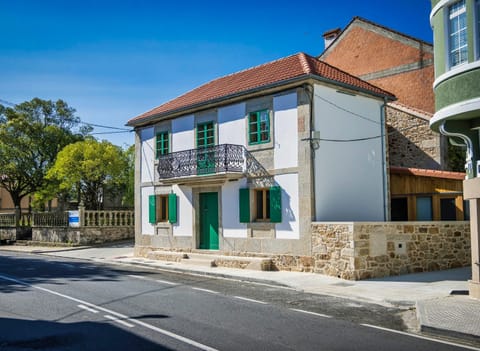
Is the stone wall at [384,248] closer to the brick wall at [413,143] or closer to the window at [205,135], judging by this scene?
the brick wall at [413,143]

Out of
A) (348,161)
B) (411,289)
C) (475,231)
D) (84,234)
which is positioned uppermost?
(348,161)

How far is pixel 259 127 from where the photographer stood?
1711 centimetres

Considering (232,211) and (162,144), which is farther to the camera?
(162,144)

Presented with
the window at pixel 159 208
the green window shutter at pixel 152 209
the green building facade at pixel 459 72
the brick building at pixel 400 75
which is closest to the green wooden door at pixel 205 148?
the window at pixel 159 208

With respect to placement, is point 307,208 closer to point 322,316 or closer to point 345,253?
point 345,253

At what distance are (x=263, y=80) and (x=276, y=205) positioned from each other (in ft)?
14.6

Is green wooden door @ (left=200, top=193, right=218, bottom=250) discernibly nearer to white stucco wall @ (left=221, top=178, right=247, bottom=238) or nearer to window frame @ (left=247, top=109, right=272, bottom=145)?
white stucco wall @ (left=221, top=178, right=247, bottom=238)

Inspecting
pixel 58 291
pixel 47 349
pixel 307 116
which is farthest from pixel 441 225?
pixel 47 349

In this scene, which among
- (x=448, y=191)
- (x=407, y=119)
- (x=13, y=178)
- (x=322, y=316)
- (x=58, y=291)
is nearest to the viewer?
(x=322, y=316)

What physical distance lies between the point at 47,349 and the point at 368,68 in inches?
880

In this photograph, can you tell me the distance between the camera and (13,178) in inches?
1366

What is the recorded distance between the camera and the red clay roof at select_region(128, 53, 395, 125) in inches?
648

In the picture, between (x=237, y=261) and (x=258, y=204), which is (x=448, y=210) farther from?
(x=237, y=261)

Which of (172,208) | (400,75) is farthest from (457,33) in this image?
(400,75)
